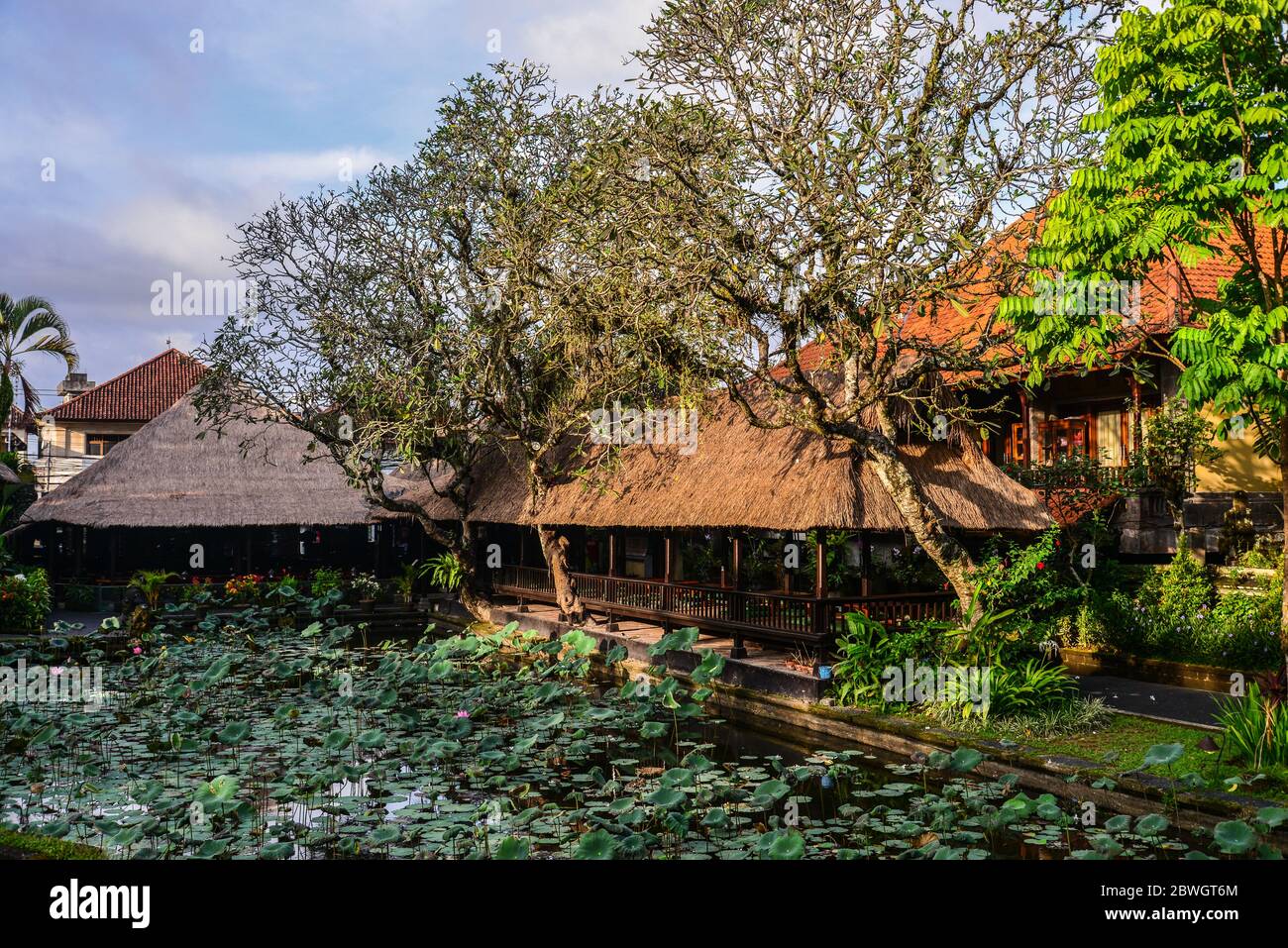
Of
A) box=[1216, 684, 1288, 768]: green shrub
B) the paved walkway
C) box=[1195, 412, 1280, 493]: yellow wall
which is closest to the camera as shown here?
box=[1216, 684, 1288, 768]: green shrub

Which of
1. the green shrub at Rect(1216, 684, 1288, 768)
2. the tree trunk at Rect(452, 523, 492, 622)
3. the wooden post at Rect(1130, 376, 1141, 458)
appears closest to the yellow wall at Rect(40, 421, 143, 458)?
the tree trunk at Rect(452, 523, 492, 622)

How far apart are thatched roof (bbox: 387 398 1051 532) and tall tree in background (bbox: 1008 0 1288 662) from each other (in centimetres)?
448

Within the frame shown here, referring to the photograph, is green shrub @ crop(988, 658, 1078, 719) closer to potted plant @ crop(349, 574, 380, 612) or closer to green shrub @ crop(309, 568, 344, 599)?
potted plant @ crop(349, 574, 380, 612)

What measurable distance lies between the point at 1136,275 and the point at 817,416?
442cm

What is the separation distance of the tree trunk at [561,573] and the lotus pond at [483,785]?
630 cm

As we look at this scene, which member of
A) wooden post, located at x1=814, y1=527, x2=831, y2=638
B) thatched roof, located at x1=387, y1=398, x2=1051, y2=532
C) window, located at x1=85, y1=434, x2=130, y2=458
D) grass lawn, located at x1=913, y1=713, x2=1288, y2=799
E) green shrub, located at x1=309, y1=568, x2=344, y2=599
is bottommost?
grass lawn, located at x1=913, y1=713, x2=1288, y2=799

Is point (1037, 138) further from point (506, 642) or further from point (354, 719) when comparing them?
point (506, 642)

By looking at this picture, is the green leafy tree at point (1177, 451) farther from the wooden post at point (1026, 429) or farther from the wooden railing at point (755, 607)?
the wooden railing at point (755, 607)

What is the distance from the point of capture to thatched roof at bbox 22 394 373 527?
88.9 feet

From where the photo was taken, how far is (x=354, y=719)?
1248 cm

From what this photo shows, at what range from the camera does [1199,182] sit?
9.66 m

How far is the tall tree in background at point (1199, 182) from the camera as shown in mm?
9414
